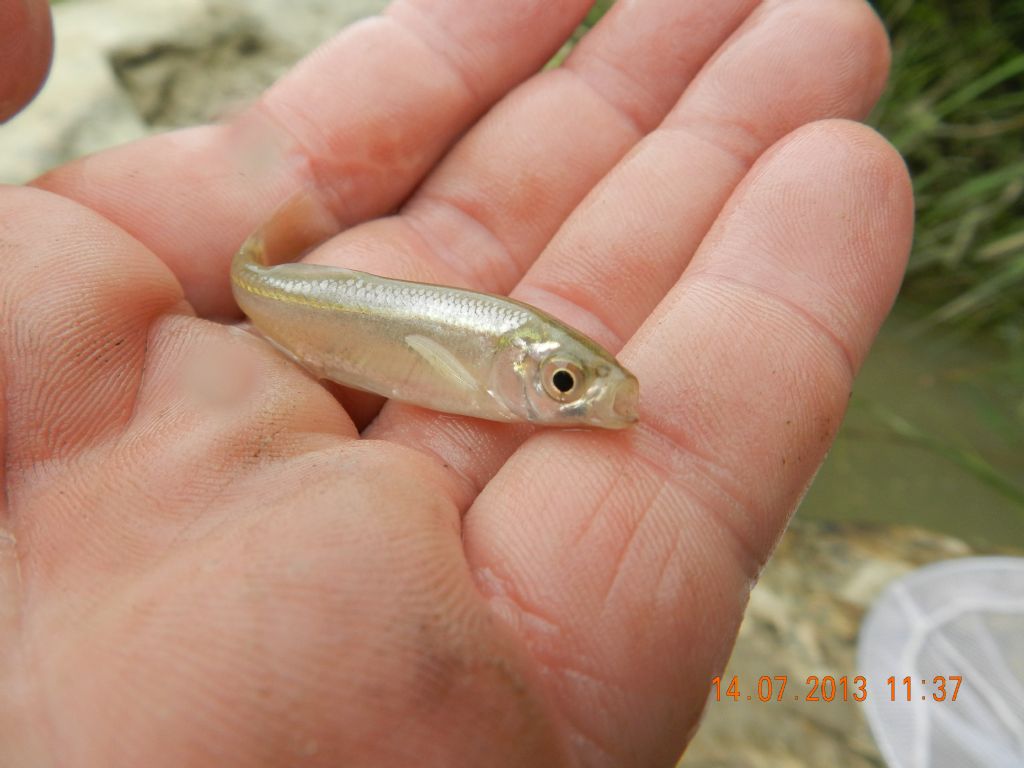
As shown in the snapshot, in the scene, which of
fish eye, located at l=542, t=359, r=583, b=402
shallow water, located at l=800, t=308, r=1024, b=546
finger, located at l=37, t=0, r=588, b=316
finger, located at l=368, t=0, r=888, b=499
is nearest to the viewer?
fish eye, located at l=542, t=359, r=583, b=402

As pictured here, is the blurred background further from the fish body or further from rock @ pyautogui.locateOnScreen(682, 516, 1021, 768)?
the fish body

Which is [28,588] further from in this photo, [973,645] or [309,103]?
[973,645]

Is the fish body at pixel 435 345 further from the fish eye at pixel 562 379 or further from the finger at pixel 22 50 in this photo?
the finger at pixel 22 50

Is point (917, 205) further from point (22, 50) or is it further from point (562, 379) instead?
point (22, 50)

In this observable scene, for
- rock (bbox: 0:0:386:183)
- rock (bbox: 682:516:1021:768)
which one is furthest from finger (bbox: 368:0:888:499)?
rock (bbox: 0:0:386:183)

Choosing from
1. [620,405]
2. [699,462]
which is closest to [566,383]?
[620,405]

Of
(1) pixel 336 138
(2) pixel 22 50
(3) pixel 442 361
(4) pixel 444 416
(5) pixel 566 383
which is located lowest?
(4) pixel 444 416

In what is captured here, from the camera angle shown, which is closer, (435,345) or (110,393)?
(110,393)
